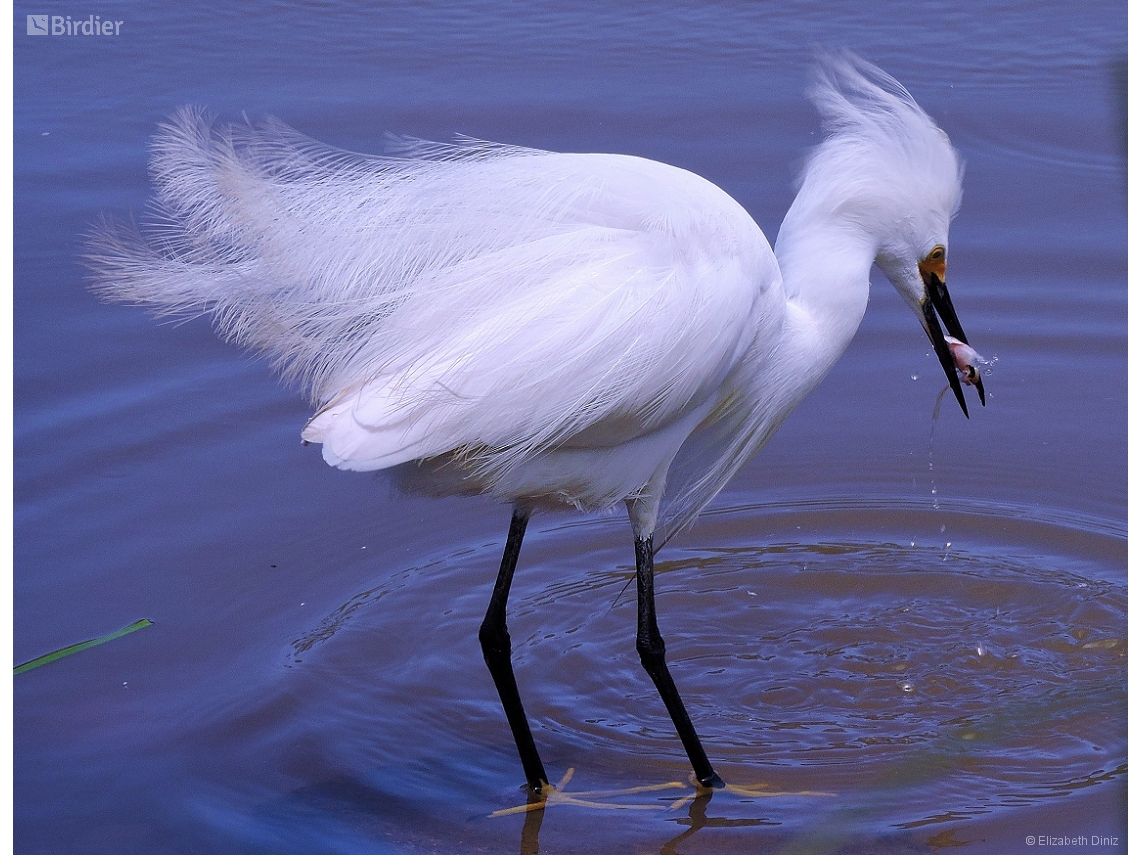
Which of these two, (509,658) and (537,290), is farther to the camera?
(509,658)

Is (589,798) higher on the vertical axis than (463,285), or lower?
lower

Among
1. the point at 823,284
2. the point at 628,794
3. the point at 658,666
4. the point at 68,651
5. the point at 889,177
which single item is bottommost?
the point at 628,794

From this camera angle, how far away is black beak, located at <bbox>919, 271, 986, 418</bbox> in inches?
130

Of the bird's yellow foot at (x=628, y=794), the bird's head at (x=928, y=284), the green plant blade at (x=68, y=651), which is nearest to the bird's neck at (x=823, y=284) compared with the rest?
the bird's head at (x=928, y=284)

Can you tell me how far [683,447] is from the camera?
3441 mm

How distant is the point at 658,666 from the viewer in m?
3.34

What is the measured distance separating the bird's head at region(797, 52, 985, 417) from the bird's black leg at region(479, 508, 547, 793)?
1.02 m

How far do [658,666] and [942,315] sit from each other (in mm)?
1083

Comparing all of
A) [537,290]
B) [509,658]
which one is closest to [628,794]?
[509,658]

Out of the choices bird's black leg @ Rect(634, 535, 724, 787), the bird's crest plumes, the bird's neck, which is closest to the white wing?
the bird's neck

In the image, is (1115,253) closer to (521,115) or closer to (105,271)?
(521,115)

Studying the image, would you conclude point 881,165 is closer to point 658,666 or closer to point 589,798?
point 658,666

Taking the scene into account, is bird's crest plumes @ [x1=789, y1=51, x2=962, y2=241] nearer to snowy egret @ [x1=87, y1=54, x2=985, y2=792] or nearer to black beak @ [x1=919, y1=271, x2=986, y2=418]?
snowy egret @ [x1=87, y1=54, x2=985, y2=792]

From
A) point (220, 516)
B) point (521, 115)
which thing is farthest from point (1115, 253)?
point (220, 516)
